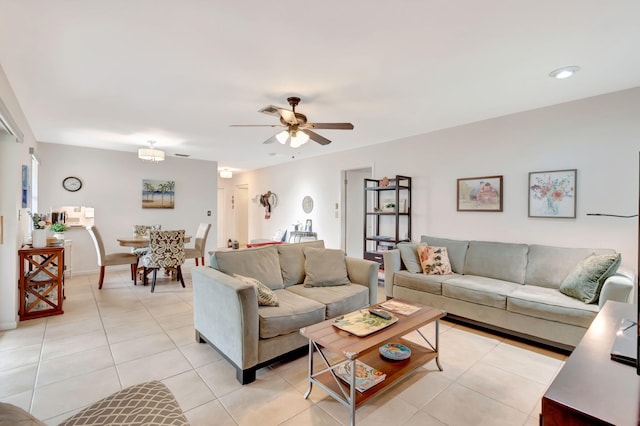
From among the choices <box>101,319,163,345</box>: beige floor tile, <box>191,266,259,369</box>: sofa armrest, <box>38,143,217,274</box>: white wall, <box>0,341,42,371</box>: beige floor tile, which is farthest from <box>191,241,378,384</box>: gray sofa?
<box>38,143,217,274</box>: white wall

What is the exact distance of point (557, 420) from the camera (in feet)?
2.59

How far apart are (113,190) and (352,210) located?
4.74 meters

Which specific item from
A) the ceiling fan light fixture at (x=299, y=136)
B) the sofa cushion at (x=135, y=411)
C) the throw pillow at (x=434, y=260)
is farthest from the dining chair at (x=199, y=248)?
the sofa cushion at (x=135, y=411)

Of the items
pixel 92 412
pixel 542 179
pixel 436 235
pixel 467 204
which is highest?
Answer: pixel 542 179

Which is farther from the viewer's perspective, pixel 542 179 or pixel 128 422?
pixel 542 179

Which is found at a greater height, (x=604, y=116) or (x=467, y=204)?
(x=604, y=116)

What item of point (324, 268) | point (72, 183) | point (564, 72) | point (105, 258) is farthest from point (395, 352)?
point (72, 183)

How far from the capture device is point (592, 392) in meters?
0.83

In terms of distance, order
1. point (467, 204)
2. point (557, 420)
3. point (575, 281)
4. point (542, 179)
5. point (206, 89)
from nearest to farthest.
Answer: point (557, 420), point (575, 281), point (206, 89), point (542, 179), point (467, 204)

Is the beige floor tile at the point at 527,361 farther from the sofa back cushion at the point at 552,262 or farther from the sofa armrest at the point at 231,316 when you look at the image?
the sofa armrest at the point at 231,316

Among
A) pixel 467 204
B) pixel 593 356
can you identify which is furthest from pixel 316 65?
pixel 467 204

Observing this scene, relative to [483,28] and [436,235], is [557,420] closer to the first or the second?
[483,28]

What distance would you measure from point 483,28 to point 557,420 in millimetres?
2125

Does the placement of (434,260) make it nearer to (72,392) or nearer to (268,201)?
(72,392)
